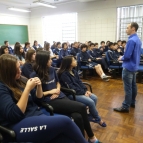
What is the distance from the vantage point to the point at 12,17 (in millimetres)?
8328

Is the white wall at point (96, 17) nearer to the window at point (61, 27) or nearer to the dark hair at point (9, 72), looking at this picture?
the window at point (61, 27)

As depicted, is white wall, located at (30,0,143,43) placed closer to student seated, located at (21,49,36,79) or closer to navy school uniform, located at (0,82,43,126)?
student seated, located at (21,49,36,79)

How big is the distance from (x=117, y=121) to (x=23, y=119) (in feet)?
5.05

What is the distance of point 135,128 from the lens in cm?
205

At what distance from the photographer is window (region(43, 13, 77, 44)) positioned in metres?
7.90

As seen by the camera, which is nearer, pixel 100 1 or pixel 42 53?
pixel 42 53

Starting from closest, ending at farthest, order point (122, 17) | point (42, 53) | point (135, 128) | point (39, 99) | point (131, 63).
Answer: point (39, 99) < point (42, 53) < point (135, 128) < point (131, 63) < point (122, 17)

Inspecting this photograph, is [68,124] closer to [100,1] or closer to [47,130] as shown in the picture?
[47,130]

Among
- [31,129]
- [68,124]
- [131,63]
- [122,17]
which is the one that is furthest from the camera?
[122,17]

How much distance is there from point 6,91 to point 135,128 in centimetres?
176

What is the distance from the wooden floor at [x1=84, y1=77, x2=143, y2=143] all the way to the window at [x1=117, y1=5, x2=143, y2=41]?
3692 millimetres

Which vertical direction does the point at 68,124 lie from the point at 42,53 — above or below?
below

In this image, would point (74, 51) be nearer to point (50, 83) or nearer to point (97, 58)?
point (97, 58)

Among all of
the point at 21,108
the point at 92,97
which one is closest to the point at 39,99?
the point at 21,108
